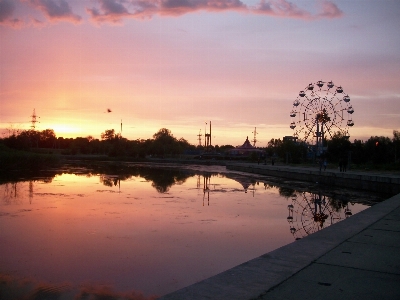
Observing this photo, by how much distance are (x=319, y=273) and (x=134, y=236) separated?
224 inches

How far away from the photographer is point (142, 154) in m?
94.8

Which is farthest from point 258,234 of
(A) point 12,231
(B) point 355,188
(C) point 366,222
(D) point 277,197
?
(B) point 355,188

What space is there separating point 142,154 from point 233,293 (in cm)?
9064

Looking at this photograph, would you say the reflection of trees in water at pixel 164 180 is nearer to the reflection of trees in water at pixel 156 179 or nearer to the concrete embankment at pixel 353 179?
the reflection of trees in water at pixel 156 179

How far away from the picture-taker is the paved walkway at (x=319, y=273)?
5.11 meters

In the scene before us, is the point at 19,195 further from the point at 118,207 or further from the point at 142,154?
the point at 142,154

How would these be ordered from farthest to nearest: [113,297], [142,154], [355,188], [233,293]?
[142,154]
[355,188]
[113,297]
[233,293]

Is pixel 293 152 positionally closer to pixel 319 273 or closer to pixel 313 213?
pixel 313 213

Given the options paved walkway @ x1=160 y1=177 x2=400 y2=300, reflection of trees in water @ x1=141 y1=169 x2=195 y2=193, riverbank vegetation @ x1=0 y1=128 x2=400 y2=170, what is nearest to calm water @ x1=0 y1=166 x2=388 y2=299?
paved walkway @ x1=160 y1=177 x2=400 y2=300

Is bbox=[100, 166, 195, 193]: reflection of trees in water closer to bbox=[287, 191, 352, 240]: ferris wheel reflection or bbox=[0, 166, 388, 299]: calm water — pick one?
bbox=[0, 166, 388, 299]: calm water

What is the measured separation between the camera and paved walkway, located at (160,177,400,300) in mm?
5105

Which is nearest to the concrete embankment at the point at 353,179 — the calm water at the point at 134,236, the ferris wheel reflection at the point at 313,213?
the ferris wheel reflection at the point at 313,213

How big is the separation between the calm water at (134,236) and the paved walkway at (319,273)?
1.40 m

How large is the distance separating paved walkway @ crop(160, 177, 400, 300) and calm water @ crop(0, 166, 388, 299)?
140 centimetres
